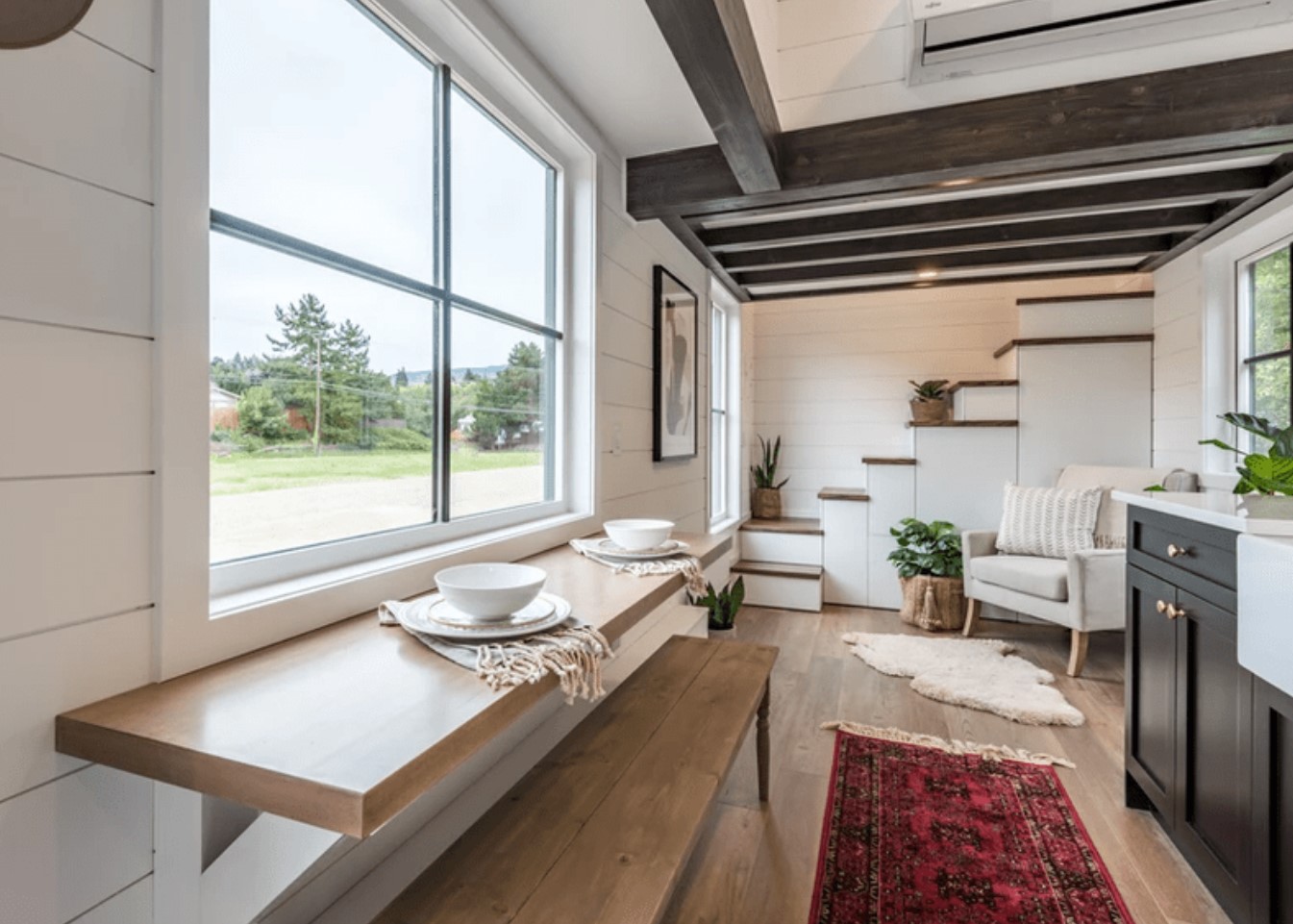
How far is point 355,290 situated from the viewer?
4.28 feet

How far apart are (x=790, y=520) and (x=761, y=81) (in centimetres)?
360

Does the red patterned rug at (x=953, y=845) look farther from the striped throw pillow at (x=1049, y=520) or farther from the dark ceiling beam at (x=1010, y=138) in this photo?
the dark ceiling beam at (x=1010, y=138)

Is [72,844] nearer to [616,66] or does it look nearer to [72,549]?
[72,549]

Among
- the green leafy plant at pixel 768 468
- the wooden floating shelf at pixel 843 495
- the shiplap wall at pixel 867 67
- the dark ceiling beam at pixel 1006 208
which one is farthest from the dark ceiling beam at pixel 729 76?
the green leafy plant at pixel 768 468

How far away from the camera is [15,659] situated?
72 cm

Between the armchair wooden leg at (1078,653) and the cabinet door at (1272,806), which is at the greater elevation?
the cabinet door at (1272,806)

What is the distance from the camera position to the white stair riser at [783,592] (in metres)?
4.24

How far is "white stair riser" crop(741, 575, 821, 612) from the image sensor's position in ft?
13.9

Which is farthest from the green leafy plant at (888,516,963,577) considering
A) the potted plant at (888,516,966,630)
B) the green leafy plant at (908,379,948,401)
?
the green leafy plant at (908,379,948,401)

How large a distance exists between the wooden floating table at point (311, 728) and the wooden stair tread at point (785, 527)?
3757mm

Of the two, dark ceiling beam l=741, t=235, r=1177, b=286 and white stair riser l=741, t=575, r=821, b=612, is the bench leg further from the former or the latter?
dark ceiling beam l=741, t=235, r=1177, b=286

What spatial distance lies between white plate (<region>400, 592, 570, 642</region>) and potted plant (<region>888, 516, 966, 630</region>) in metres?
3.33

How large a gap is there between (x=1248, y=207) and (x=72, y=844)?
413 cm

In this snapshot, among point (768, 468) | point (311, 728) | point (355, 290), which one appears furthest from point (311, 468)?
point (768, 468)
